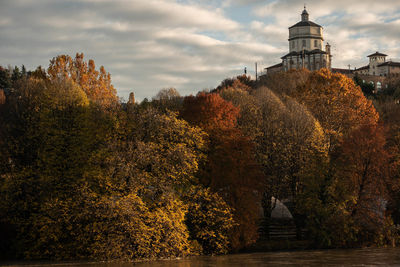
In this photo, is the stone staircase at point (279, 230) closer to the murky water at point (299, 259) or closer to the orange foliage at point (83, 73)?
the murky water at point (299, 259)

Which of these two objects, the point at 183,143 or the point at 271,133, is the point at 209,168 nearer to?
the point at 183,143

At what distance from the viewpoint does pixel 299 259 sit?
4353 centimetres

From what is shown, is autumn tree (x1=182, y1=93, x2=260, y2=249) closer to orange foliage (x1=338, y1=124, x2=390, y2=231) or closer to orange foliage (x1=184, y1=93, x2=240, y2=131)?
orange foliage (x1=184, y1=93, x2=240, y2=131)

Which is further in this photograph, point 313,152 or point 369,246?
point 313,152

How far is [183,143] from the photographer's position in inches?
1816

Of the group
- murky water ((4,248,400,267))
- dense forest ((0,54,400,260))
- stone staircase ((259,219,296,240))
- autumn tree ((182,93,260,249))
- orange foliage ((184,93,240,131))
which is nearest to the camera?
murky water ((4,248,400,267))

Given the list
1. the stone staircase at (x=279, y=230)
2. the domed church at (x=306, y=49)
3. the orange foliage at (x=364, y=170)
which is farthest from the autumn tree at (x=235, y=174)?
the domed church at (x=306, y=49)

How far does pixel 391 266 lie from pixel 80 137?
27.3 metres

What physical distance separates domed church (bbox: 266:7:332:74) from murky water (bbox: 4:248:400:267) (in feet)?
409

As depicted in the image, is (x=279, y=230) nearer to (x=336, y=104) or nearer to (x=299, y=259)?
(x=299, y=259)

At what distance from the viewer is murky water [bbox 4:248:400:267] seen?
39656 millimetres

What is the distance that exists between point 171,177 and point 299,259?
40.6 ft

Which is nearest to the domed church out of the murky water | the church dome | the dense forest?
the church dome

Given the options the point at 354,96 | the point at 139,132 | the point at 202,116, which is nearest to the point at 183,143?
the point at 139,132
